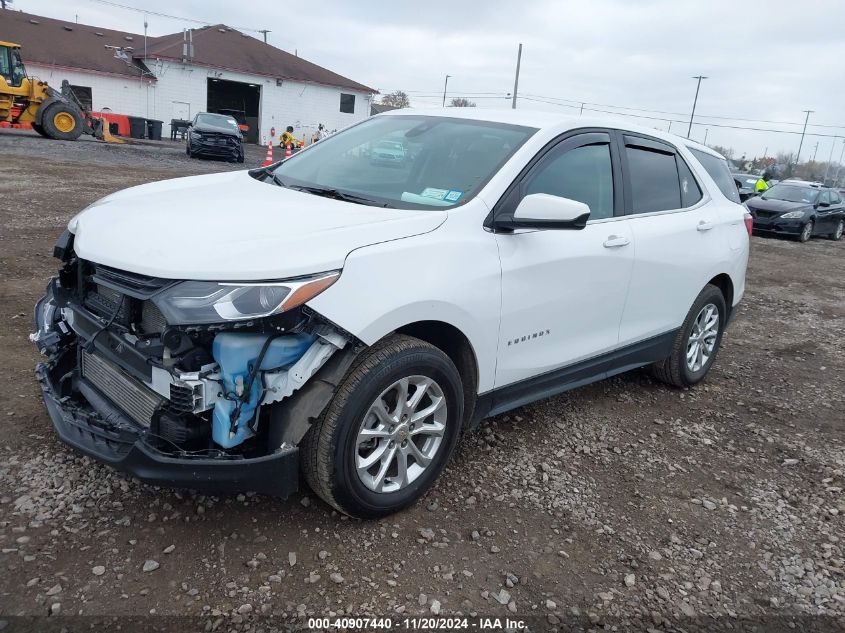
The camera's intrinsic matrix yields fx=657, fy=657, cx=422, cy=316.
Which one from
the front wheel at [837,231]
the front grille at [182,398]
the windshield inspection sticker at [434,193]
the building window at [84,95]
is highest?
the building window at [84,95]

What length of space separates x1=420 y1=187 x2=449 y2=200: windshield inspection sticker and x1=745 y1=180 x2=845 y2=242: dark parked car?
16312 mm

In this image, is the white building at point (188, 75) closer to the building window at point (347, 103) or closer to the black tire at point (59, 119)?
the building window at point (347, 103)

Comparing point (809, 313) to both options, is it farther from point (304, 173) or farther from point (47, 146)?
point (47, 146)

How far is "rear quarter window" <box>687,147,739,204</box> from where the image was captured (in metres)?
4.89

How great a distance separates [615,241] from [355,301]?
1.85 meters

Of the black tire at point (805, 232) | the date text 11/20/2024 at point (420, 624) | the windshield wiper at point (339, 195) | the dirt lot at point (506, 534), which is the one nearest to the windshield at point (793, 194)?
the black tire at point (805, 232)

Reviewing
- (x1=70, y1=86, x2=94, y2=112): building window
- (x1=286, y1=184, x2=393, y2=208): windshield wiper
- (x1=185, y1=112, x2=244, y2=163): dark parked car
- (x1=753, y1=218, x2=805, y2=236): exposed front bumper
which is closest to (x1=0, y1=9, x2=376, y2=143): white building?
(x1=70, y1=86, x2=94, y2=112): building window

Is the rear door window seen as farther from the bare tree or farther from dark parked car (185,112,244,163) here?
the bare tree

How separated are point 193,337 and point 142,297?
242 mm

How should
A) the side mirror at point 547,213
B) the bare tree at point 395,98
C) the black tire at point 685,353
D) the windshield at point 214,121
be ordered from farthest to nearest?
the bare tree at point 395,98 < the windshield at point 214,121 < the black tire at point 685,353 < the side mirror at point 547,213

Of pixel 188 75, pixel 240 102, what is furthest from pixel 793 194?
pixel 240 102

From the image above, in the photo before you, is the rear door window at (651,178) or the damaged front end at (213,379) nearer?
the damaged front end at (213,379)

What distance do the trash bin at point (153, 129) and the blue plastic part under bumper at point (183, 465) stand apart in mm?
33410

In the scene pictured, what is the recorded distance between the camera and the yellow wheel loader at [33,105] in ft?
72.9
